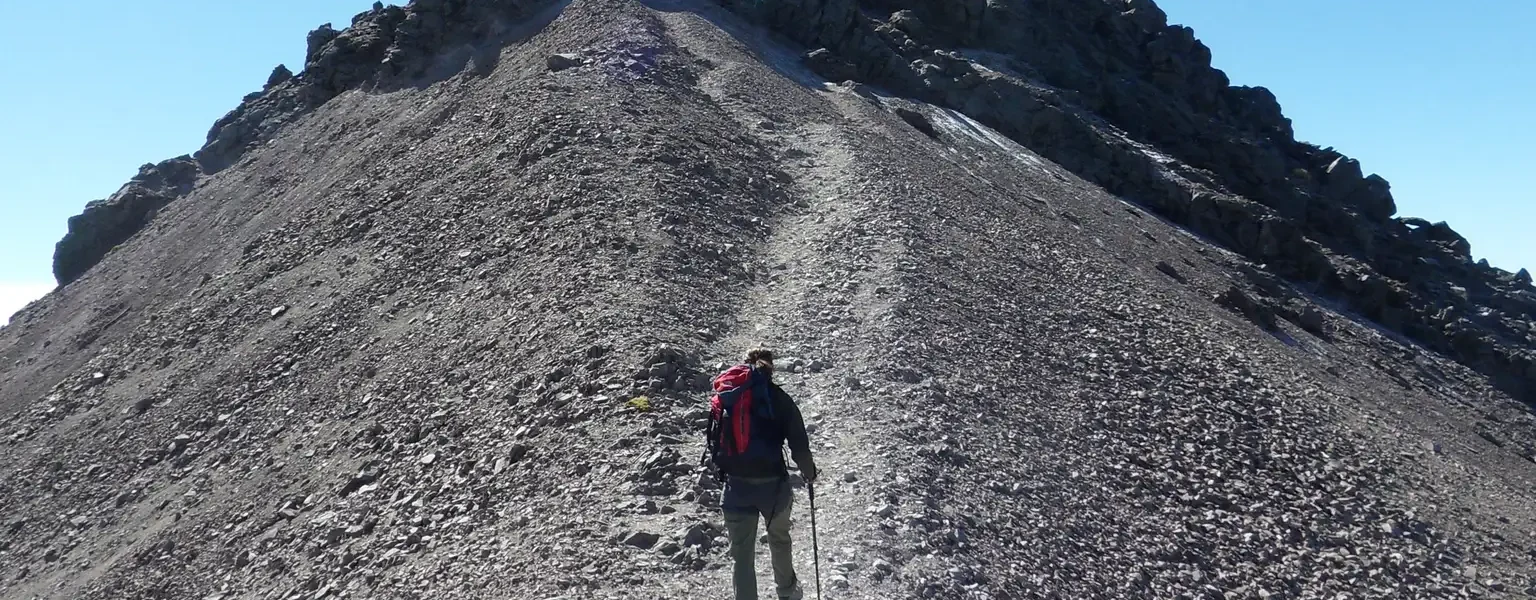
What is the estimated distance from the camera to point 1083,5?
6178 cm

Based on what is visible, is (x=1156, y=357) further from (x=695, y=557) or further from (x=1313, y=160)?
(x=1313, y=160)

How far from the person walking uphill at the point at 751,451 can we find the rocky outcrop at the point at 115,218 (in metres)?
38.8

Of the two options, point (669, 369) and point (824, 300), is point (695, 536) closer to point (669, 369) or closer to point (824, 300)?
point (669, 369)

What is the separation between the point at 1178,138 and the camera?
54.9 metres

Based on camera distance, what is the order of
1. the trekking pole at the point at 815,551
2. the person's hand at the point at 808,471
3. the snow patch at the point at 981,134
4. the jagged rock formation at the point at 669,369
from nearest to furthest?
the person's hand at the point at 808,471, the trekking pole at the point at 815,551, the jagged rock formation at the point at 669,369, the snow patch at the point at 981,134

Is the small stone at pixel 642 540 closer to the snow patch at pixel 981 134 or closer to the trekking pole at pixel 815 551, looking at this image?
the trekking pole at pixel 815 551

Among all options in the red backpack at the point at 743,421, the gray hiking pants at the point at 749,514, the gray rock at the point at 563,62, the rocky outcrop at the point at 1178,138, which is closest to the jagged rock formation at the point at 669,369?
the gray rock at the point at 563,62

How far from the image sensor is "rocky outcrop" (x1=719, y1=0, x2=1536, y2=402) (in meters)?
44.6

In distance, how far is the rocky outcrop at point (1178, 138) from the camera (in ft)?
146

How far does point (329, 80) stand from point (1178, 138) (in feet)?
121

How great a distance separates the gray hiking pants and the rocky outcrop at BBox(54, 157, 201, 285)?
128ft

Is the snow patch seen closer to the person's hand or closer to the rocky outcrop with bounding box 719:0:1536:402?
the rocky outcrop with bounding box 719:0:1536:402

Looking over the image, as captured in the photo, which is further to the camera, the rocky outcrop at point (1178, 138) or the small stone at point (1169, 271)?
the rocky outcrop at point (1178, 138)

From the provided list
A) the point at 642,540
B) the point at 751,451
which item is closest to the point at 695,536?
the point at 642,540
